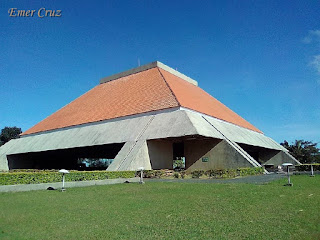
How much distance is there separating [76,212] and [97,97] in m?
26.4

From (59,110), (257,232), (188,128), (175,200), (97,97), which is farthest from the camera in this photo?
(59,110)

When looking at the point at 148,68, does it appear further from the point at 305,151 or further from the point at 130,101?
the point at 305,151

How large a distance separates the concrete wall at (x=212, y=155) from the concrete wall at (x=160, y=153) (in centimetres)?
177

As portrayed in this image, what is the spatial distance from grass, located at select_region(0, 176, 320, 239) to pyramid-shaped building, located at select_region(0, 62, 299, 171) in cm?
1015

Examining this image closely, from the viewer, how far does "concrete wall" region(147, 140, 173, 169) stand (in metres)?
21.0

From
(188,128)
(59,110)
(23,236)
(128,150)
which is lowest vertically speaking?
(23,236)

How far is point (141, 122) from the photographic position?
22.8 metres

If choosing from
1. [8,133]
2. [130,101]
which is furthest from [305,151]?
[8,133]

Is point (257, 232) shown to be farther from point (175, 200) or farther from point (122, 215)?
point (175, 200)

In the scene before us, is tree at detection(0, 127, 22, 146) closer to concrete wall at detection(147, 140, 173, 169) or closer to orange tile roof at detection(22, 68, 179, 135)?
orange tile roof at detection(22, 68, 179, 135)

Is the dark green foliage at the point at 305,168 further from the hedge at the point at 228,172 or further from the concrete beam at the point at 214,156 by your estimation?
the hedge at the point at 228,172

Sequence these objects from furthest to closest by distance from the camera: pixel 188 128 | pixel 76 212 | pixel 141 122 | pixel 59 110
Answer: pixel 59 110 < pixel 141 122 < pixel 188 128 < pixel 76 212

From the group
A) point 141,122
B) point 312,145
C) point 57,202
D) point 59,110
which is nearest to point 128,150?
Answer: point 141,122

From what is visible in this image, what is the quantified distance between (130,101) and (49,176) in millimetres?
14225
